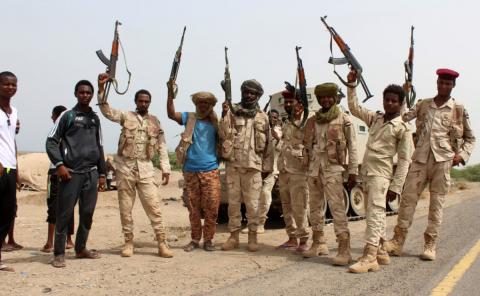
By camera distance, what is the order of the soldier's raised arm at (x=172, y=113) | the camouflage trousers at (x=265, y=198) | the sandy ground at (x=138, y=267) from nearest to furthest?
1. the sandy ground at (x=138, y=267)
2. the soldier's raised arm at (x=172, y=113)
3. the camouflage trousers at (x=265, y=198)

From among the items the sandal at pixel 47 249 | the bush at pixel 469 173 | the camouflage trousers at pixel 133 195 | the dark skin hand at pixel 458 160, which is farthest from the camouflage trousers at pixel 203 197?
the bush at pixel 469 173

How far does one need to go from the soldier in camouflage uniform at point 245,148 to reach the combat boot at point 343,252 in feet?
4.40

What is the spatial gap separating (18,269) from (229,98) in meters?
3.33

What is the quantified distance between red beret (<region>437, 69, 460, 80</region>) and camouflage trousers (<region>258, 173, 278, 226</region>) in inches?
142

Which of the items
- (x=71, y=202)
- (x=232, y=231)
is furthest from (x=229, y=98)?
→ (x=71, y=202)

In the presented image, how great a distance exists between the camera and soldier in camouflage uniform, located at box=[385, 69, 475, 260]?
622 centimetres

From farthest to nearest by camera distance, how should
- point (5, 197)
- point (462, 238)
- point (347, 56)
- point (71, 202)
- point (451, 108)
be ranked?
point (462, 238), point (347, 56), point (451, 108), point (71, 202), point (5, 197)

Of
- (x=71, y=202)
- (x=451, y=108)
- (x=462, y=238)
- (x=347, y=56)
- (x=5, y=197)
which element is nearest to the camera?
(x=5, y=197)

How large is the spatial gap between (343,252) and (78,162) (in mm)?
3249

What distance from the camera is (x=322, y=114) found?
20.1ft

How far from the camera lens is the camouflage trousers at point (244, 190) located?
6.78m

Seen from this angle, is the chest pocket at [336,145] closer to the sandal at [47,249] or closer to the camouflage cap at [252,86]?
the camouflage cap at [252,86]

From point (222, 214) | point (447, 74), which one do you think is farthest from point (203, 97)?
point (222, 214)

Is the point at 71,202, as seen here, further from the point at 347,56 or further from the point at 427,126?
the point at 427,126
